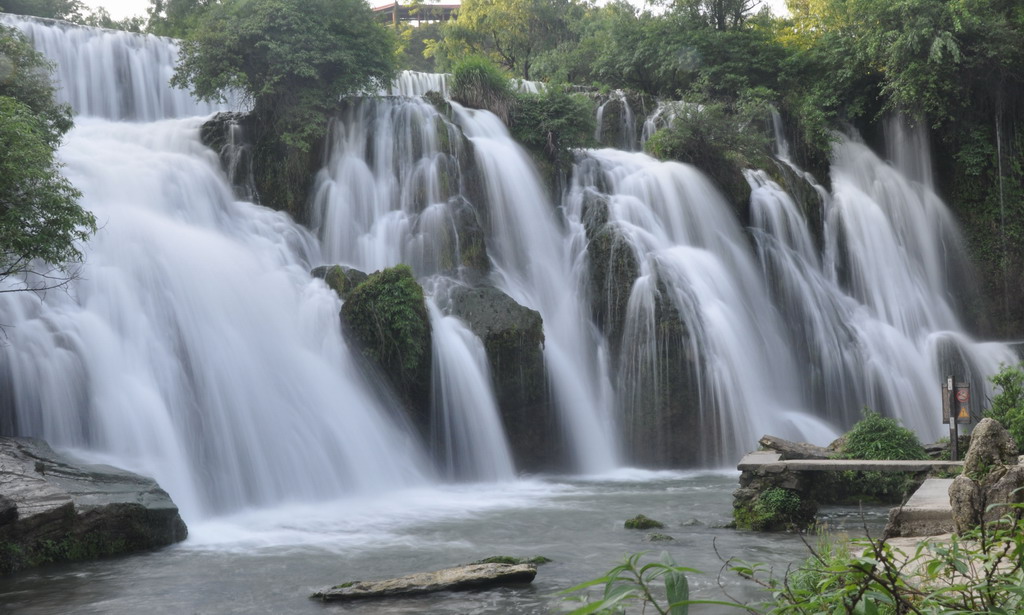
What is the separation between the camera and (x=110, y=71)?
77.5 ft

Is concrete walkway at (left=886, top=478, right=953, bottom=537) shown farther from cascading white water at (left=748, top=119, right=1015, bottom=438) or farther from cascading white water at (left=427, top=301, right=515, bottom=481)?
cascading white water at (left=748, top=119, right=1015, bottom=438)

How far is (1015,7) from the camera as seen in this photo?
25938 millimetres

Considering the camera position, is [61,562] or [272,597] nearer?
[272,597]

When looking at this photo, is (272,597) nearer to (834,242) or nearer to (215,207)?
(215,207)

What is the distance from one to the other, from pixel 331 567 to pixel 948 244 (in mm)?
22365

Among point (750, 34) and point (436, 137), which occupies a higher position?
point (750, 34)

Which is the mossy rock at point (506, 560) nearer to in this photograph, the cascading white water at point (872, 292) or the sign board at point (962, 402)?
the sign board at point (962, 402)

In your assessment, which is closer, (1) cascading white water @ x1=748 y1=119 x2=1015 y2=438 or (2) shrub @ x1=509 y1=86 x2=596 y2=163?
(1) cascading white water @ x1=748 y1=119 x2=1015 y2=438

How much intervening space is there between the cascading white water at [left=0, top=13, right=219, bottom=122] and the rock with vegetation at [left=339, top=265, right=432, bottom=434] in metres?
11.1

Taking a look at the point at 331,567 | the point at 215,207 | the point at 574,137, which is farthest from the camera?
the point at 574,137

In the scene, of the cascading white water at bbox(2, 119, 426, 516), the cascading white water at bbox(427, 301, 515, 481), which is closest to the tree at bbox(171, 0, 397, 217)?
the cascading white water at bbox(2, 119, 426, 516)

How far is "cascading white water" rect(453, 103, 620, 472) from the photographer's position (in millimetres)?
17547

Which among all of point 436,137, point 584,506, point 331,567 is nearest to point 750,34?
point 436,137

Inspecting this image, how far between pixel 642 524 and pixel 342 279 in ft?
25.7
